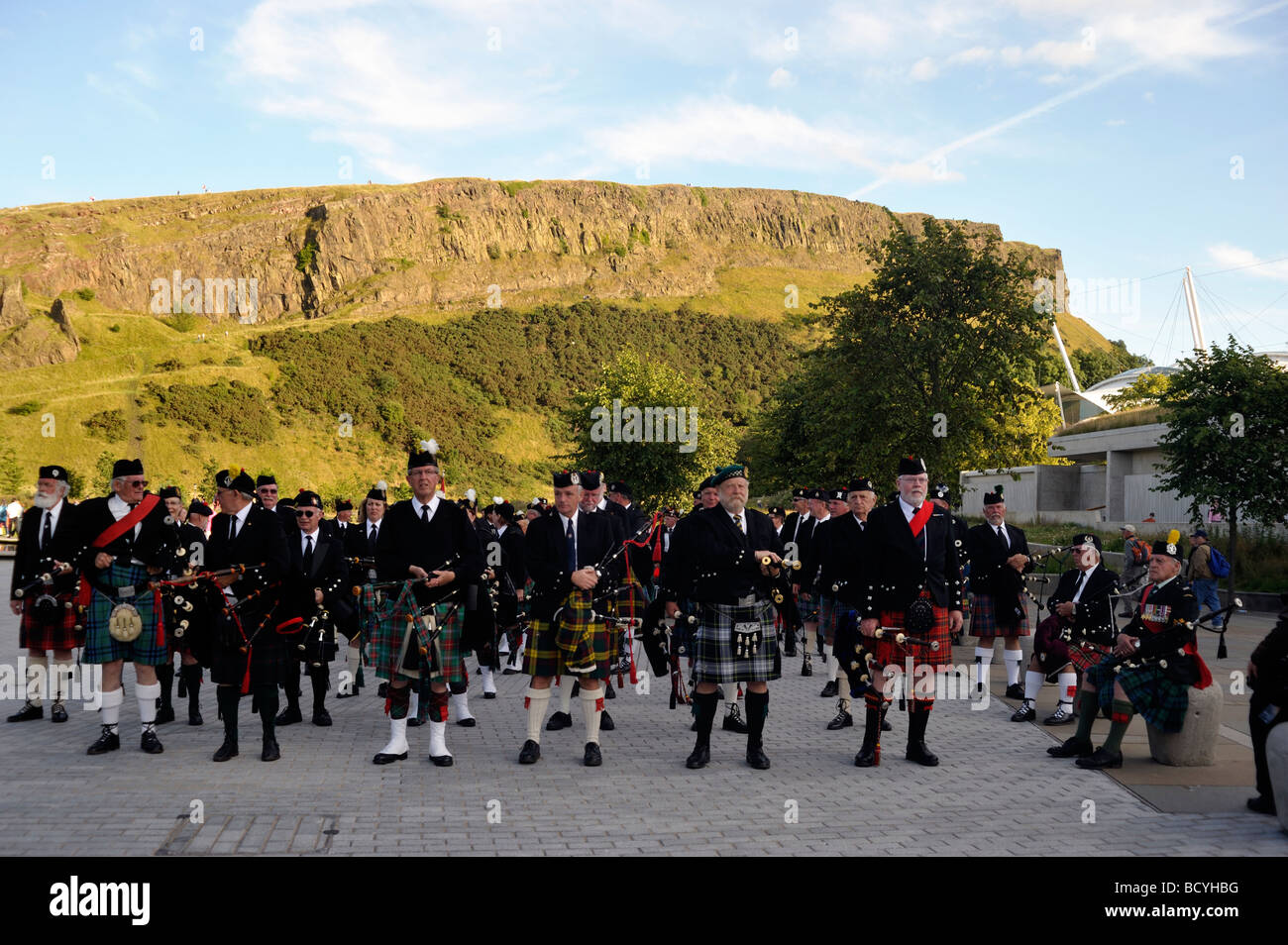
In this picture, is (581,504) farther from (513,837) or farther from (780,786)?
(513,837)

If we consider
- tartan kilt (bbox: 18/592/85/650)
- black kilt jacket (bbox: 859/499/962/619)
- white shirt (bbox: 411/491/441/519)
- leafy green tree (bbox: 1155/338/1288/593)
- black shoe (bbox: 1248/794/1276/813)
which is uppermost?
leafy green tree (bbox: 1155/338/1288/593)

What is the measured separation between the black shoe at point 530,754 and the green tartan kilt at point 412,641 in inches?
27.1

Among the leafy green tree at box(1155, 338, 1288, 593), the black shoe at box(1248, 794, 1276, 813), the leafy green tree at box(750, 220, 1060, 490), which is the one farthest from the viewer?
the leafy green tree at box(750, 220, 1060, 490)

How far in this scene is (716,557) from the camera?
23.0 ft

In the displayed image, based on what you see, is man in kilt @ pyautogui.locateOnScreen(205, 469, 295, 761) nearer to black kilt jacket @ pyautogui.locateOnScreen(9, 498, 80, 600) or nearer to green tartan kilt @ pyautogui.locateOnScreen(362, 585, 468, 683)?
green tartan kilt @ pyautogui.locateOnScreen(362, 585, 468, 683)

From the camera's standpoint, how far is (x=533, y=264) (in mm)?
137375

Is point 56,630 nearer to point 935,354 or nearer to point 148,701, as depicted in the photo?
point 148,701

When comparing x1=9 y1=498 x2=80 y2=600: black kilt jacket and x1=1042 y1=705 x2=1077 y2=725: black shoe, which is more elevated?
x1=9 y1=498 x2=80 y2=600: black kilt jacket

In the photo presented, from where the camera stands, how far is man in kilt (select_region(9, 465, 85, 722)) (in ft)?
25.3

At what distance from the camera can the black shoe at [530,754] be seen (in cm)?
698

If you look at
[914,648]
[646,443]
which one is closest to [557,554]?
[914,648]

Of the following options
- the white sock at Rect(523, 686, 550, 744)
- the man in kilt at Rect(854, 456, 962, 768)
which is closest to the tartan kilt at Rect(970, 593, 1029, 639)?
the man in kilt at Rect(854, 456, 962, 768)

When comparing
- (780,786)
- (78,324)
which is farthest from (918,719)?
(78,324)

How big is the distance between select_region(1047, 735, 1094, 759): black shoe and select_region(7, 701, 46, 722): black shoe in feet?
27.5
